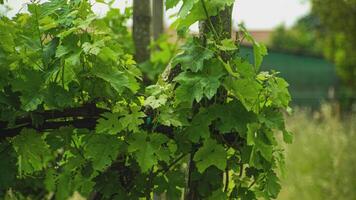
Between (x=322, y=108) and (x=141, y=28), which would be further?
(x=322, y=108)

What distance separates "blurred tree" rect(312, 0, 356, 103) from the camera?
11.8 m

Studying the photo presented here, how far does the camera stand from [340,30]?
1227 centimetres

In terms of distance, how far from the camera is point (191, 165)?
2.23 metres

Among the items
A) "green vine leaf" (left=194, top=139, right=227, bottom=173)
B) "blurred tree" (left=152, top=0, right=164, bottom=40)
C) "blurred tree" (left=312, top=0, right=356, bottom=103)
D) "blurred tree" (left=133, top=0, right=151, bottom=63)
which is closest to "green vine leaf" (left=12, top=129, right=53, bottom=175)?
"green vine leaf" (left=194, top=139, right=227, bottom=173)

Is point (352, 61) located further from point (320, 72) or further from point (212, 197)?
point (212, 197)

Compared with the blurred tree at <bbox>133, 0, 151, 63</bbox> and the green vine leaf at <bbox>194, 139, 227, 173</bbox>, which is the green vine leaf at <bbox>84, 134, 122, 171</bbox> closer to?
the green vine leaf at <bbox>194, 139, 227, 173</bbox>

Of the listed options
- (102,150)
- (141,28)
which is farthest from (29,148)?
(141,28)

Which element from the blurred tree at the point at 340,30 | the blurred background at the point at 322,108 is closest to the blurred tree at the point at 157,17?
the blurred background at the point at 322,108

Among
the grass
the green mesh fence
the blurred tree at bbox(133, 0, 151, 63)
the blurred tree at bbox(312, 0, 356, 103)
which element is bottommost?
the green mesh fence

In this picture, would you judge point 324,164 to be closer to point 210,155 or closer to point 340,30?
point 210,155

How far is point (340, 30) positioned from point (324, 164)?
21.5 ft

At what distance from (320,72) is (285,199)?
1344 cm

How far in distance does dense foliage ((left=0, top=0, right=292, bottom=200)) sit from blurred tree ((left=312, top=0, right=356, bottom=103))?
9701mm

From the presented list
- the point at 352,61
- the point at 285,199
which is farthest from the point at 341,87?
the point at 285,199
